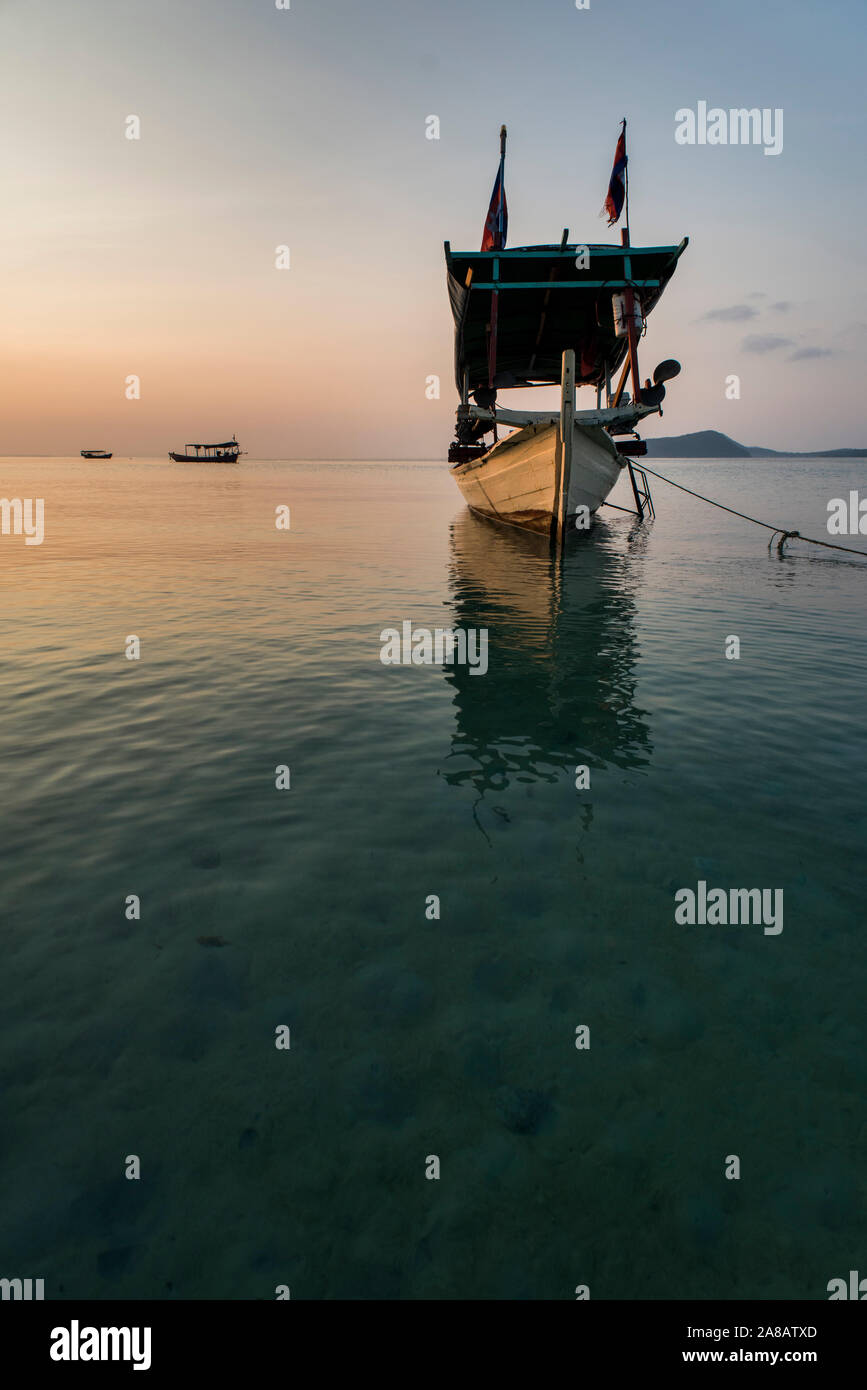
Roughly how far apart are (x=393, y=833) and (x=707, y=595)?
1270 cm

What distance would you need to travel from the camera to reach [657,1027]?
3297 millimetres

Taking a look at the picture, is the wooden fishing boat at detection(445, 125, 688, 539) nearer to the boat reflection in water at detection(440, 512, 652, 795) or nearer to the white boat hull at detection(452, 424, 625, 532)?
the white boat hull at detection(452, 424, 625, 532)

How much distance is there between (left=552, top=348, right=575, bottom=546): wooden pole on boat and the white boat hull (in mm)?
66

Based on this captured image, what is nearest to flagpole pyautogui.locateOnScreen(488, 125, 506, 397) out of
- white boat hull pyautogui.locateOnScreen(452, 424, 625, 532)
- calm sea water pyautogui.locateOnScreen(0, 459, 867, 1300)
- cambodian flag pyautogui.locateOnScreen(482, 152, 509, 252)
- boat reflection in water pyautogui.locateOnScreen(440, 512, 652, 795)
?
cambodian flag pyautogui.locateOnScreen(482, 152, 509, 252)

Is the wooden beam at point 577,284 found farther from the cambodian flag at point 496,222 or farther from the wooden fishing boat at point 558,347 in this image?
the cambodian flag at point 496,222

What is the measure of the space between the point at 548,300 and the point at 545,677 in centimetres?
1576

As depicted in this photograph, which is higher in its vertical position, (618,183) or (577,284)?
(618,183)

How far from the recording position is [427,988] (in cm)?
354

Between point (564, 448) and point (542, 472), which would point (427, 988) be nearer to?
point (564, 448)

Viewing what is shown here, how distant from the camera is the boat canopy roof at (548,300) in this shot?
55.2ft

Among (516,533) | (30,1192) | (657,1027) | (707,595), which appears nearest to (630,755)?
(657,1027)

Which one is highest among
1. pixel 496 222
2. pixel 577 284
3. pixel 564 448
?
pixel 496 222

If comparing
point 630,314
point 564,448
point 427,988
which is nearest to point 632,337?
point 630,314

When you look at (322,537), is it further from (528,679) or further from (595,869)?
(595,869)
